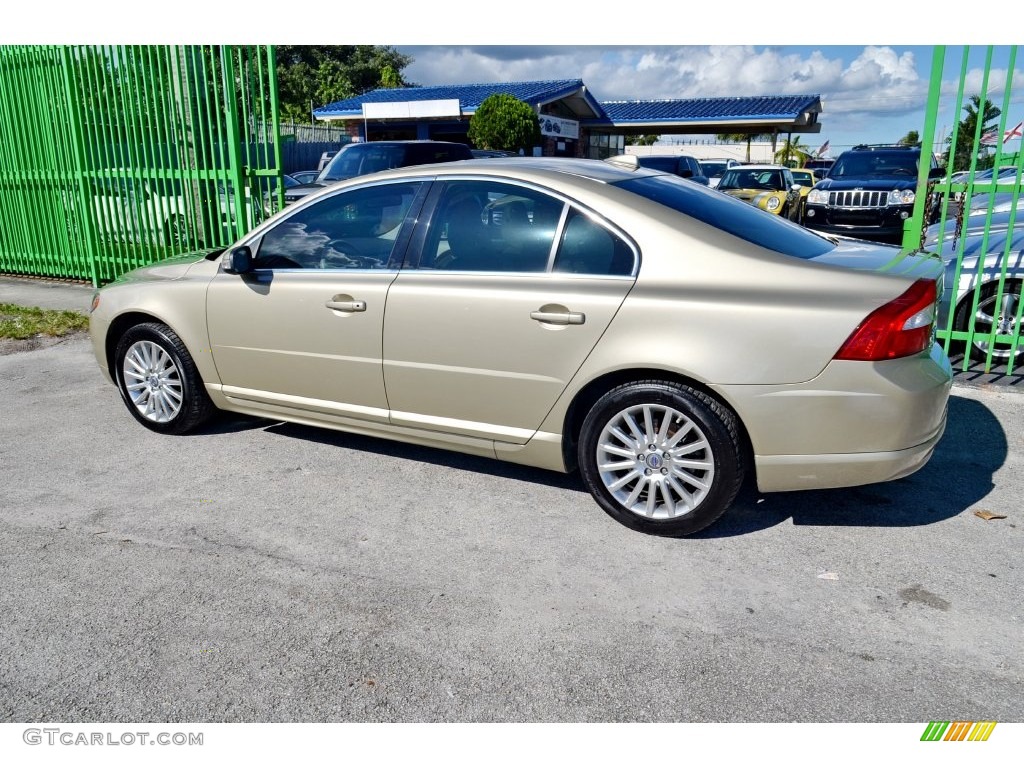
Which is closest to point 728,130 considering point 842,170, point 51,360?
point 842,170

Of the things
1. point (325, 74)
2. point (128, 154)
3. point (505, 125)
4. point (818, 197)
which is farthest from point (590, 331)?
point (325, 74)

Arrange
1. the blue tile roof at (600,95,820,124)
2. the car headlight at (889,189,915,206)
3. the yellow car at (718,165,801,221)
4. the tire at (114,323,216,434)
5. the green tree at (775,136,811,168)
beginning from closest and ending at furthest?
the tire at (114,323,216,434)
the car headlight at (889,189,915,206)
the yellow car at (718,165,801,221)
the blue tile roof at (600,95,820,124)
the green tree at (775,136,811,168)

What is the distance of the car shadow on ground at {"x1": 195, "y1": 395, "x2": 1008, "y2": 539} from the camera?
161 inches

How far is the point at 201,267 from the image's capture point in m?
5.07

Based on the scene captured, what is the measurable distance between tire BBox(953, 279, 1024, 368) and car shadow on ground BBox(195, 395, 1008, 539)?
125 centimetres

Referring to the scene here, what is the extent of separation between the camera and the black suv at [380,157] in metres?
13.3

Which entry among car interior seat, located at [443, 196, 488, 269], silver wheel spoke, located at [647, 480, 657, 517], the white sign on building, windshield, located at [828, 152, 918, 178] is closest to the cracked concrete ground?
silver wheel spoke, located at [647, 480, 657, 517]

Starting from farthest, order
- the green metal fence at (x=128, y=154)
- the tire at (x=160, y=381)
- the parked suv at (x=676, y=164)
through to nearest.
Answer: the parked suv at (x=676, y=164) → the green metal fence at (x=128, y=154) → the tire at (x=160, y=381)

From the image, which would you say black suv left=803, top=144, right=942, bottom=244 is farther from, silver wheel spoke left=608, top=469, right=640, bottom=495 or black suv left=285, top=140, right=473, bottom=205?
silver wheel spoke left=608, top=469, right=640, bottom=495

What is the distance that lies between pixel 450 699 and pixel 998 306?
17.4 ft

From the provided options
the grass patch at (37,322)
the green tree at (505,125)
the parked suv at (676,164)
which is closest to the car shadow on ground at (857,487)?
the grass patch at (37,322)

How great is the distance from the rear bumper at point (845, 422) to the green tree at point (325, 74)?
44.3m

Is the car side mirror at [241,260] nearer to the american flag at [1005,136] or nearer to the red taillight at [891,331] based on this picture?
the red taillight at [891,331]

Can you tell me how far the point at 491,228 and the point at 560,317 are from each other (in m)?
0.67
